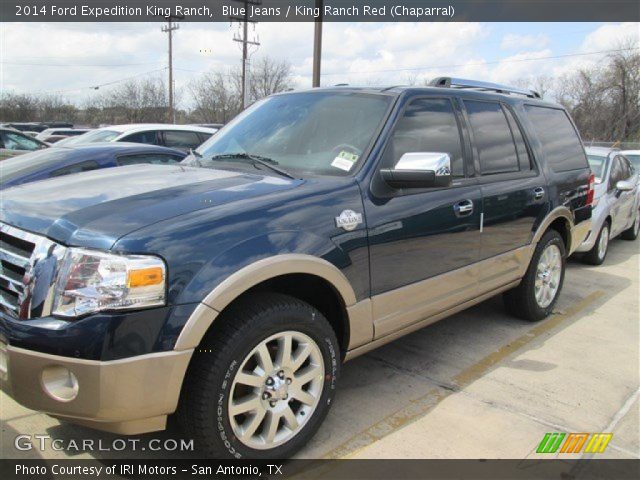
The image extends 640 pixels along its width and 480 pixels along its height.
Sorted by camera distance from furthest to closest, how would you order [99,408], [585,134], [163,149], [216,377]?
[585,134] < [163,149] < [216,377] < [99,408]

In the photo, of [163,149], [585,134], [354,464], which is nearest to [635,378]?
[354,464]

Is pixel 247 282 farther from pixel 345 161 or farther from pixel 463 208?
pixel 463 208

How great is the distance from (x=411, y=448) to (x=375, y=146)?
173 cm

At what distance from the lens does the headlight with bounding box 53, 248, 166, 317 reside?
210 cm

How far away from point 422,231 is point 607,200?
551 centimetres

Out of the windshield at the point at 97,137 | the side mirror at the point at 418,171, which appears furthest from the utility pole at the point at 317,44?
the side mirror at the point at 418,171

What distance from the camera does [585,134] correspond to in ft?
123

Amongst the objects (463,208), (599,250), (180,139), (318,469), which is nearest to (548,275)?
(463,208)

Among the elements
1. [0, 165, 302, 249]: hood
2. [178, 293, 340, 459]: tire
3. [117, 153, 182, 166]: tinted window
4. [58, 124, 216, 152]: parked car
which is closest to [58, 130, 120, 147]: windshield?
[58, 124, 216, 152]: parked car

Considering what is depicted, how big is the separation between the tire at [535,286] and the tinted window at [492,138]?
2.86 ft

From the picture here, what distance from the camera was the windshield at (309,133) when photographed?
323cm

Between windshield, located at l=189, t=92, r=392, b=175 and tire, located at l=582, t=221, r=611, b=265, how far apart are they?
5380 mm

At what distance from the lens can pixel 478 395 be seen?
140 inches

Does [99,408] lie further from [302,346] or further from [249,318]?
[302,346]
